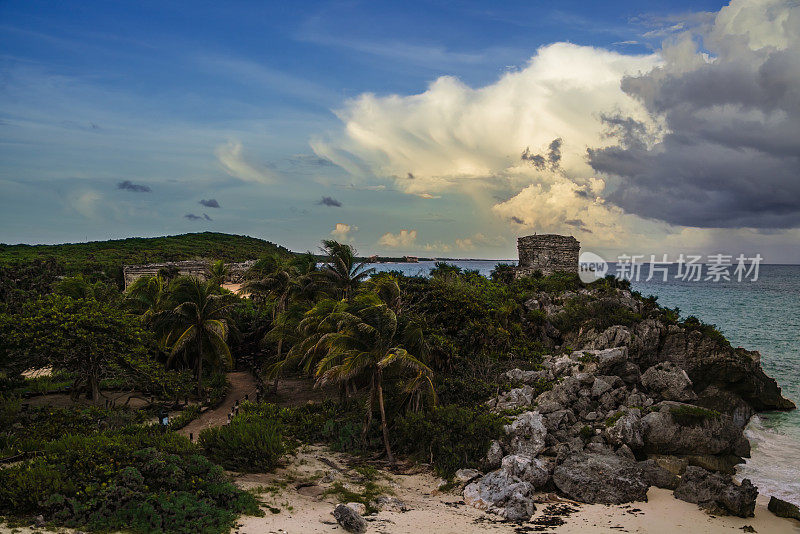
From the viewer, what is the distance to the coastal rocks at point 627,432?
1877 cm

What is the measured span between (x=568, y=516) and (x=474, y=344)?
11.7m

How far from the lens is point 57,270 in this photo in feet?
186

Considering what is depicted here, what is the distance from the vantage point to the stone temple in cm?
3909

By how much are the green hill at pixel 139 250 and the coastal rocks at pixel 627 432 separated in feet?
197

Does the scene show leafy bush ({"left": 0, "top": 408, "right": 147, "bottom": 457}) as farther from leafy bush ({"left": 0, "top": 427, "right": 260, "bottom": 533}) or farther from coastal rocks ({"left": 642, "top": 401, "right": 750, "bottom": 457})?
coastal rocks ({"left": 642, "top": 401, "right": 750, "bottom": 457})

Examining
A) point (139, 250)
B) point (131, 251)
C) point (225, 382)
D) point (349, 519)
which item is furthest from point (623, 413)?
point (139, 250)

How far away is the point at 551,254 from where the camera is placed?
39156 mm

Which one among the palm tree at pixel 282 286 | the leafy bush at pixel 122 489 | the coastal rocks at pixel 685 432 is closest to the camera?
the leafy bush at pixel 122 489

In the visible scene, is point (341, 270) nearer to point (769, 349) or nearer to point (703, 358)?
point (703, 358)

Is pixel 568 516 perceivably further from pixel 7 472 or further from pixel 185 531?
pixel 7 472

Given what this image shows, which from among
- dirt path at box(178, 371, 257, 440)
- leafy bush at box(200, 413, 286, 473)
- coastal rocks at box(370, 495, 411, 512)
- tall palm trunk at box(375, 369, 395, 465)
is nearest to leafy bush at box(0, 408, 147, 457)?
dirt path at box(178, 371, 257, 440)

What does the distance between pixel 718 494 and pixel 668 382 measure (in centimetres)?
775

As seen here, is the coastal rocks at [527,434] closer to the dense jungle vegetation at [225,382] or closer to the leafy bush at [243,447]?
the dense jungle vegetation at [225,382]

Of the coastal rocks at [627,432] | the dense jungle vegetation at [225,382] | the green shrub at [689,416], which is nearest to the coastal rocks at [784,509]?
the green shrub at [689,416]
